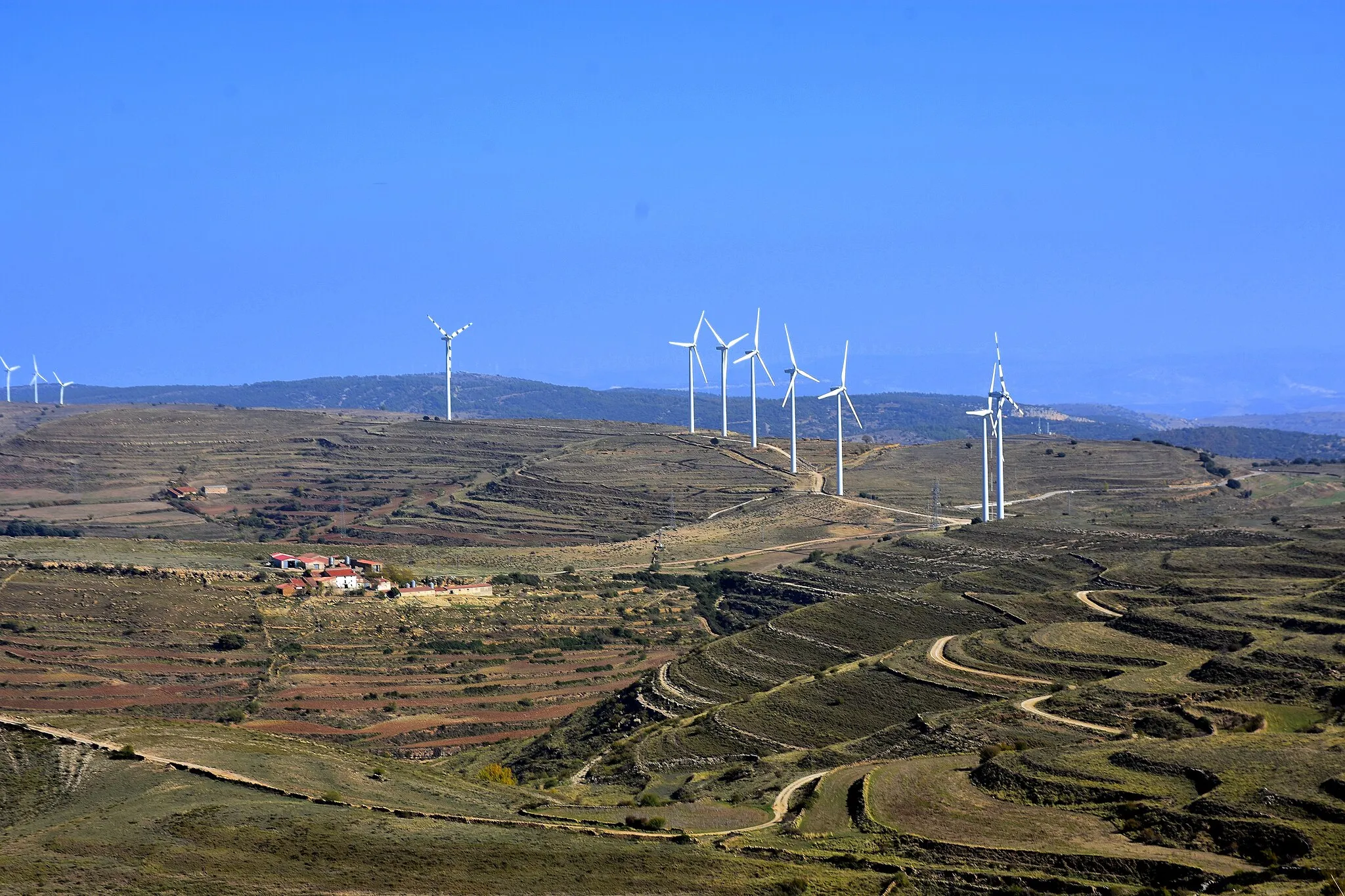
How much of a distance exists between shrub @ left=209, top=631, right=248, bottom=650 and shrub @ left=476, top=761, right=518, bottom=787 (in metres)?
28.2

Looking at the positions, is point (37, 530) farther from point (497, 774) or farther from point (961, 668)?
point (961, 668)

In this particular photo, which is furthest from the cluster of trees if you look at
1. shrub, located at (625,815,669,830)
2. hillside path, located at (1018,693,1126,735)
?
shrub, located at (625,815,669,830)

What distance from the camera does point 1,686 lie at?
73.8 m

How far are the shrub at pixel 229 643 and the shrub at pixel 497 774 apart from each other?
28.2m

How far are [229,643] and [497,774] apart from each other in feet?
103

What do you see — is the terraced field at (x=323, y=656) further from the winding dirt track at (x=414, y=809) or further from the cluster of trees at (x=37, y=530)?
the cluster of trees at (x=37, y=530)

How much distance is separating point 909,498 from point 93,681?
310ft

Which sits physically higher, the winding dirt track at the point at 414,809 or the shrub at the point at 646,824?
the winding dirt track at the point at 414,809

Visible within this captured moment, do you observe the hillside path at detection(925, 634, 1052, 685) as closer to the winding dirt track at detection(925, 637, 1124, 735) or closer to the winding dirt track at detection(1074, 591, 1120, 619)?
the winding dirt track at detection(925, 637, 1124, 735)

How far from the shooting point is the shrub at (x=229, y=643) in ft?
284

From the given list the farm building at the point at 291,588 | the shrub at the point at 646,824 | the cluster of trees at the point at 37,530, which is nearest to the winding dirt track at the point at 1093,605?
the shrub at the point at 646,824

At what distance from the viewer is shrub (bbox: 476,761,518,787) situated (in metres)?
59.2

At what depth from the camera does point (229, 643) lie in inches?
3408

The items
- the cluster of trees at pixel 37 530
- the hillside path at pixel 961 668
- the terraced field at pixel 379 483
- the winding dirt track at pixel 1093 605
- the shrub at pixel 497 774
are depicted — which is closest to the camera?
the shrub at pixel 497 774
